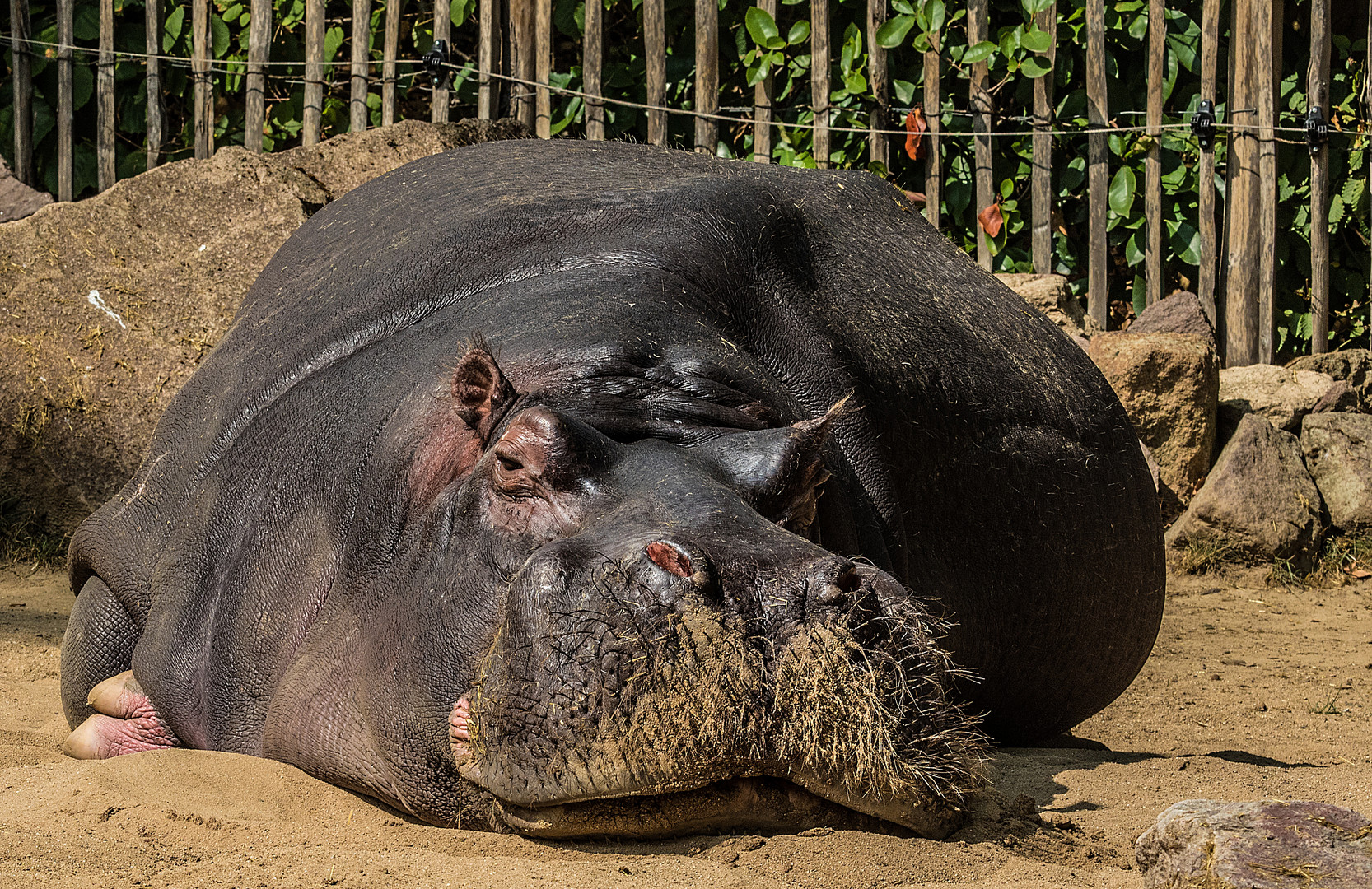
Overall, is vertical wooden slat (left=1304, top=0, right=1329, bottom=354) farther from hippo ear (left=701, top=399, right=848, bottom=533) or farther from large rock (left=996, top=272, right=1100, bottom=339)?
hippo ear (left=701, top=399, right=848, bottom=533)

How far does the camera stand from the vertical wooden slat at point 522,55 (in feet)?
24.5

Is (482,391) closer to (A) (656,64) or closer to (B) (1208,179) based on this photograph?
(A) (656,64)

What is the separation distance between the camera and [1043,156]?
7.29m

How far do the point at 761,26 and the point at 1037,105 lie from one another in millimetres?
1417

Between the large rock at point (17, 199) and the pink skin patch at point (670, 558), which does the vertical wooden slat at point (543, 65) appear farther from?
the pink skin patch at point (670, 558)

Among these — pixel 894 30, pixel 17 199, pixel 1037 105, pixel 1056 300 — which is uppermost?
pixel 894 30

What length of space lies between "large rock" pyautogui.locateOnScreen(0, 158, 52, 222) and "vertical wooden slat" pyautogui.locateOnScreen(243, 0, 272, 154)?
1043 mm

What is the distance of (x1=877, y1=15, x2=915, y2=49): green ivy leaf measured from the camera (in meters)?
7.23

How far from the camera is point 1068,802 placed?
2947 mm

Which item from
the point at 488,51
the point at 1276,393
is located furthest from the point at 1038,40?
the point at 488,51

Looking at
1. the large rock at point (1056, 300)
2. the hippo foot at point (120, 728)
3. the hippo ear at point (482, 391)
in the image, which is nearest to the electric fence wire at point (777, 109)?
the large rock at point (1056, 300)

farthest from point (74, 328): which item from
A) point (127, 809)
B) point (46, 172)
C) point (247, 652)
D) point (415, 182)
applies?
point (127, 809)

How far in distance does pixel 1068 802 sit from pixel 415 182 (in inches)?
112

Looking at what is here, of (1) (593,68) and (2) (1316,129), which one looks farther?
(1) (593,68)
